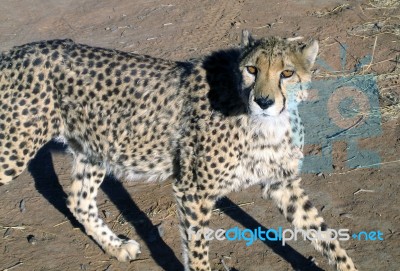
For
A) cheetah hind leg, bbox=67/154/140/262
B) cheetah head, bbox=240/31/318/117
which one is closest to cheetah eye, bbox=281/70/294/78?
cheetah head, bbox=240/31/318/117

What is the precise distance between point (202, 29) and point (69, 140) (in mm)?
3949

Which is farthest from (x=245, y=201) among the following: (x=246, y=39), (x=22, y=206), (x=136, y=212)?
(x=22, y=206)

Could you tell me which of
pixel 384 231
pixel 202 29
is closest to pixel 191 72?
pixel 384 231

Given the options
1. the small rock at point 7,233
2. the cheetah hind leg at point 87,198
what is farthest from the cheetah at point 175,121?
the small rock at point 7,233

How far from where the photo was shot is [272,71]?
3615 millimetres

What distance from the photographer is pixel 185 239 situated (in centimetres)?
402

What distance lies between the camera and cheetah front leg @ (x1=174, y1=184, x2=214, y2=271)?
156 inches

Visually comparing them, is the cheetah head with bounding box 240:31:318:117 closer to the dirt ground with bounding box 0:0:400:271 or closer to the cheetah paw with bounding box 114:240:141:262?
the dirt ground with bounding box 0:0:400:271

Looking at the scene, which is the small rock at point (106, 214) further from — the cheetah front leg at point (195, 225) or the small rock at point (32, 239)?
the cheetah front leg at point (195, 225)

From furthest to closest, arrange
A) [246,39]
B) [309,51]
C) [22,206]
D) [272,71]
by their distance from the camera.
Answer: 1. [22,206]
2. [246,39]
3. [309,51]
4. [272,71]

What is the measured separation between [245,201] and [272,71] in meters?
1.70

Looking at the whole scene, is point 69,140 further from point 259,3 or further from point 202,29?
point 259,3

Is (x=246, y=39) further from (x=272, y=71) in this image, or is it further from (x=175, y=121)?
(x=175, y=121)

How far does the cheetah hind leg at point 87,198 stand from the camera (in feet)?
15.5
